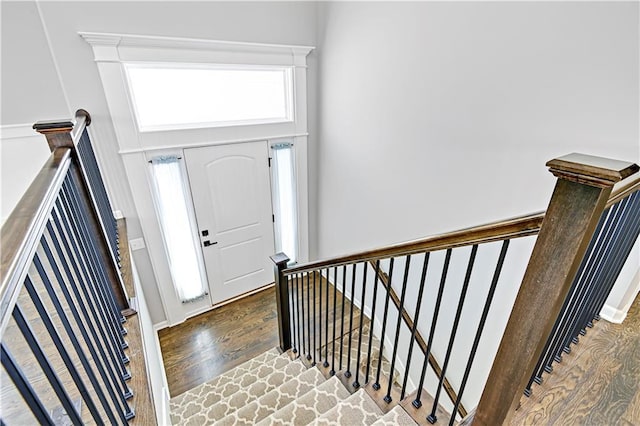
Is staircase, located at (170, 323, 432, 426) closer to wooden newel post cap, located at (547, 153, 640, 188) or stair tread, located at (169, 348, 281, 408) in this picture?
stair tread, located at (169, 348, 281, 408)

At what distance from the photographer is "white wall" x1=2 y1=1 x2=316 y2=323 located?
240 centimetres

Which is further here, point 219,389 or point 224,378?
point 224,378

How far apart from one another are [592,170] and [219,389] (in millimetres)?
3259

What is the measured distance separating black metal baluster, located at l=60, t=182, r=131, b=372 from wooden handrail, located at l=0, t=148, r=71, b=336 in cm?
19

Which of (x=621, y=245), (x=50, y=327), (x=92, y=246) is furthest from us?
(x=92, y=246)

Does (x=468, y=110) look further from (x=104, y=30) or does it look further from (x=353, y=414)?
(x=104, y=30)

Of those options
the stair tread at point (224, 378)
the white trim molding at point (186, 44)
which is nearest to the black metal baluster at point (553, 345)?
the stair tread at point (224, 378)

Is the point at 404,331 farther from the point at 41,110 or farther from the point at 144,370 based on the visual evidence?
the point at 41,110

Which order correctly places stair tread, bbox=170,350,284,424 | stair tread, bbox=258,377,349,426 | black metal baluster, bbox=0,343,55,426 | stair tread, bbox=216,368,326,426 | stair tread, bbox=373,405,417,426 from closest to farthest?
black metal baluster, bbox=0,343,55,426 → stair tread, bbox=373,405,417,426 → stair tread, bbox=258,377,349,426 → stair tread, bbox=216,368,326,426 → stair tread, bbox=170,350,284,424

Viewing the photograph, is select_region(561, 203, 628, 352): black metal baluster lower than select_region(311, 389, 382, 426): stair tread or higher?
higher

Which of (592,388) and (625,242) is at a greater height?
(625,242)

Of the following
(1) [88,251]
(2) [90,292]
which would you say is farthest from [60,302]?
(1) [88,251]

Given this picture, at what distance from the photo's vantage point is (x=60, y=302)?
1.11m

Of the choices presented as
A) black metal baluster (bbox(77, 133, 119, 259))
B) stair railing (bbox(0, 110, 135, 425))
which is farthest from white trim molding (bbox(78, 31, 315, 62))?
stair railing (bbox(0, 110, 135, 425))
